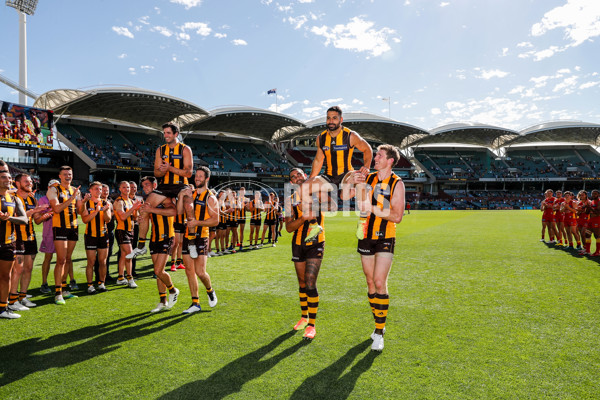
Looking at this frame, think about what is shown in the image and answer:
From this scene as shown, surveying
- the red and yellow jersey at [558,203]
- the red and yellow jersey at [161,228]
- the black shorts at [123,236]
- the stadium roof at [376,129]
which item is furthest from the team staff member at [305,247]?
the stadium roof at [376,129]

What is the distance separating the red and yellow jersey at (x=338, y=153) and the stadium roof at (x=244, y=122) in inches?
1832

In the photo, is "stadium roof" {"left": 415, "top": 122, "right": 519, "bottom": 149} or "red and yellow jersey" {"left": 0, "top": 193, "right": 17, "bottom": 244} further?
"stadium roof" {"left": 415, "top": 122, "right": 519, "bottom": 149}

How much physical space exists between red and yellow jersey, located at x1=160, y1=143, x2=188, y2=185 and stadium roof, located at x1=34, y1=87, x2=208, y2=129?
3977 cm

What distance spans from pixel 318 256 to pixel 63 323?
4192 mm

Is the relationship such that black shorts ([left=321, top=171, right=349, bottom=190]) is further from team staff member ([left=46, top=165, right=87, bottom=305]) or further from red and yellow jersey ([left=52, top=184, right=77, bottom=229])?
red and yellow jersey ([left=52, top=184, right=77, bottom=229])

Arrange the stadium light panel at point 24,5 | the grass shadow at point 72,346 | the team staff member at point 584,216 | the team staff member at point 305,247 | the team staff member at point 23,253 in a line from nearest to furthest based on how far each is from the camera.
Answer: the grass shadow at point 72,346, the team staff member at point 305,247, the team staff member at point 23,253, the team staff member at point 584,216, the stadium light panel at point 24,5

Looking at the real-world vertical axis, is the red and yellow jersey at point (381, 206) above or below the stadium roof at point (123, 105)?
below

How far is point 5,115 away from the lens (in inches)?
1286

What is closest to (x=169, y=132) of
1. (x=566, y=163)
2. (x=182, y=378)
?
(x=182, y=378)

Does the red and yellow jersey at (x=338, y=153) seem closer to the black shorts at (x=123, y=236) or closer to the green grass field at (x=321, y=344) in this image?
the green grass field at (x=321, y=344)

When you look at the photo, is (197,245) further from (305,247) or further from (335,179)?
(335,179)

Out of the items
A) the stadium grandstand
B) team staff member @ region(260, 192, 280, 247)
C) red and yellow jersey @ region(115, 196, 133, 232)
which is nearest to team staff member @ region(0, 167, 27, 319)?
red and yellow jersey @ region(115, 196, 133, 232)

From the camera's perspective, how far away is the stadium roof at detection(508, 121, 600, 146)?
6656 cm

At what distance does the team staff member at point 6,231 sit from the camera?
546cm
